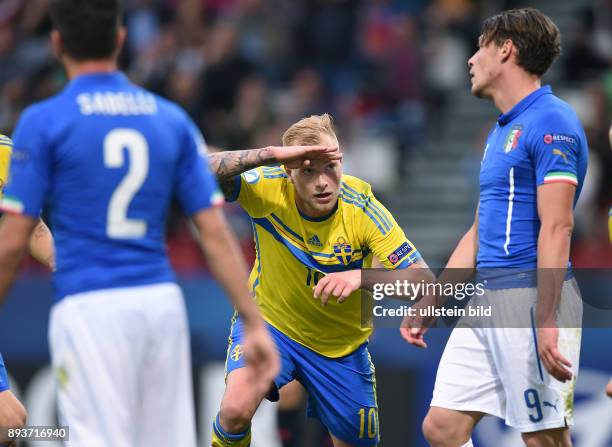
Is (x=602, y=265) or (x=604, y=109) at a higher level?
(x=604, y=109)

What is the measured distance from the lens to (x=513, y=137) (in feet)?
19.4

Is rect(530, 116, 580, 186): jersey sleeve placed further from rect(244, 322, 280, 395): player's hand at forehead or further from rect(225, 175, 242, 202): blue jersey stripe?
rect(244, 322, 280, 395): player's hand at forehead

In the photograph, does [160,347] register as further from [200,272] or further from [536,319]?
[200,272]

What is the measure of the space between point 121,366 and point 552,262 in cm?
235

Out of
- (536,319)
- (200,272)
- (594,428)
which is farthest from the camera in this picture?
(200,272)

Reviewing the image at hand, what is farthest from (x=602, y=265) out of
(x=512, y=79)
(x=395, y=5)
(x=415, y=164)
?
(x=395, y=5)

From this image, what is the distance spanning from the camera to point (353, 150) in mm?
12594

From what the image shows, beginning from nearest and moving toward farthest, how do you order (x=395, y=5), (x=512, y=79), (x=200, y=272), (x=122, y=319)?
(x=122, y=319) → (x=512, y=79) → (x=200, y=272) → (x=395, y=5)

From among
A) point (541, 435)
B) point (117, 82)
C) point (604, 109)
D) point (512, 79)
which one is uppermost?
point (604, 109)

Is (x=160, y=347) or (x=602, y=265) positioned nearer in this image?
(x=160, y=347)

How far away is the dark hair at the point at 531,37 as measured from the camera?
6.01 metres

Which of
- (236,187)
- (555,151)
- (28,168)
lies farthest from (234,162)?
(28,168)

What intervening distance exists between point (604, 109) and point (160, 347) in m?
8.15

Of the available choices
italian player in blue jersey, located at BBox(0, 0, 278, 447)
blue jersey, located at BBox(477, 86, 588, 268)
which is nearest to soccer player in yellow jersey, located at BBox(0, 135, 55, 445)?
italian player in blue jersey, located at BBox(0, 0, 278, 447)
